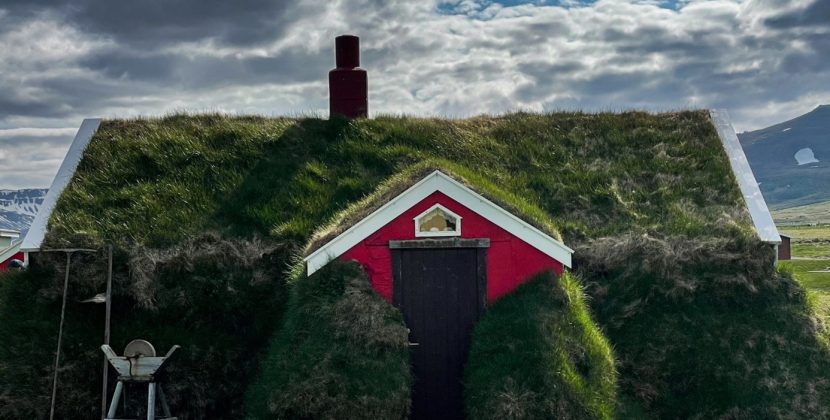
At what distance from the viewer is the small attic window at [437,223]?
1351 cm

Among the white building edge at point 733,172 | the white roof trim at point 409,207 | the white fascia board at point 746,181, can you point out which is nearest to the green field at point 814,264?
the white fascia board at point 746,181

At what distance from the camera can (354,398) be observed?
12.0 m

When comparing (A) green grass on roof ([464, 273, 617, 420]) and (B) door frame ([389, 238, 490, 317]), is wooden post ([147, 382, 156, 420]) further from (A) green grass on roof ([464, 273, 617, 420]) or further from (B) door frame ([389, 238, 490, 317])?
(A) green grass on roof ([464, 273, 617, 420])

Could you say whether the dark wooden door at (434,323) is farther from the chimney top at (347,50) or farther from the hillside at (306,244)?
the chimney top at (347,50)

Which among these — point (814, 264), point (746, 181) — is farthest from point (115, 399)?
point (814, 264)

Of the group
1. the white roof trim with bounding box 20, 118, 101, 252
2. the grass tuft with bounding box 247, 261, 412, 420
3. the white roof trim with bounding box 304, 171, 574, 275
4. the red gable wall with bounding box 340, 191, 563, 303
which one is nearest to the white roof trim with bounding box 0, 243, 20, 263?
the white roof trim with bounding box 20, 118, 101, 252

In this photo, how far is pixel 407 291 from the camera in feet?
44.5

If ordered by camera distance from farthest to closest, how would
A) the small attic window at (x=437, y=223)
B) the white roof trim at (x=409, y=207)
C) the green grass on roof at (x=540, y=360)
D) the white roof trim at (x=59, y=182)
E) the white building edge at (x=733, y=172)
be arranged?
the white building edge at (x=733, y=172) → the white roof trim at (x=59, y=182) → the small attic window at (x=437, y=223) → the white roof trim at (x=409, y=207) → the green grass on roof at (x=540, y=360)

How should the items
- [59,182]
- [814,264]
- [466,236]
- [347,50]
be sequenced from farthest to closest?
[814,264] < [347,50] < [59,182] < [466,236]

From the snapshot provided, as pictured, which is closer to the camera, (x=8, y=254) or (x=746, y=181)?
(x=746, y=181)

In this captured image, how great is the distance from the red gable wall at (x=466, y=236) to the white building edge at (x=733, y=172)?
555 cm

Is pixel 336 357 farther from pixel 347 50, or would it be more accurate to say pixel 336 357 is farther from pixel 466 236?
pixel 347 50

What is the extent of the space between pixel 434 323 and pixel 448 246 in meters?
1.29

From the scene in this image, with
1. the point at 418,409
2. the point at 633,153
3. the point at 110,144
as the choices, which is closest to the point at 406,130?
the point at 633,153
